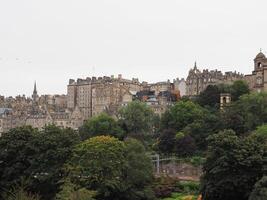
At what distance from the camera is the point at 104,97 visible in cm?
15362

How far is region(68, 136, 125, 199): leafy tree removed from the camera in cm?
4981

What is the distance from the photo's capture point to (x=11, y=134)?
5750cm

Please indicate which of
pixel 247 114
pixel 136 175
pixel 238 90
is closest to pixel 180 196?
pixel 136 175

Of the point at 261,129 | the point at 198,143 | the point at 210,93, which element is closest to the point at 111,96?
the point at 210,93

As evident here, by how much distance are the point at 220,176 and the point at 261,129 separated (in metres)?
20.1

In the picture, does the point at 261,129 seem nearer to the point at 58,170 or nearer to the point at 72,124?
the point at 58,170

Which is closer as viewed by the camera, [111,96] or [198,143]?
[198,143]

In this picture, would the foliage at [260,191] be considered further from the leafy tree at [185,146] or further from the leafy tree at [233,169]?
the leafy tree at [185,146]

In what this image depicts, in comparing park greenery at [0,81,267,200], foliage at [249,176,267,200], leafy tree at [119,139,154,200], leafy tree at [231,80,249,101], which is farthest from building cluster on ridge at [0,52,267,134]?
foliage at [249,176,267,200]

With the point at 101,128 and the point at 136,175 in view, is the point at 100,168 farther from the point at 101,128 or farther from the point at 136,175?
the point at 101,128

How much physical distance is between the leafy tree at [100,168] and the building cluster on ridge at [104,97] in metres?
79.3

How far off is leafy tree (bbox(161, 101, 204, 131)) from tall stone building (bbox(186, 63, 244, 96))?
136 feet

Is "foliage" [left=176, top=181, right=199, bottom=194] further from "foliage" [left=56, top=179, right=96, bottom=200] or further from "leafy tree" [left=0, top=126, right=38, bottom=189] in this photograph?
"leafy tree" [left=0, top=126, right=38, bottom=189]

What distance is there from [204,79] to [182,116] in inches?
1820
